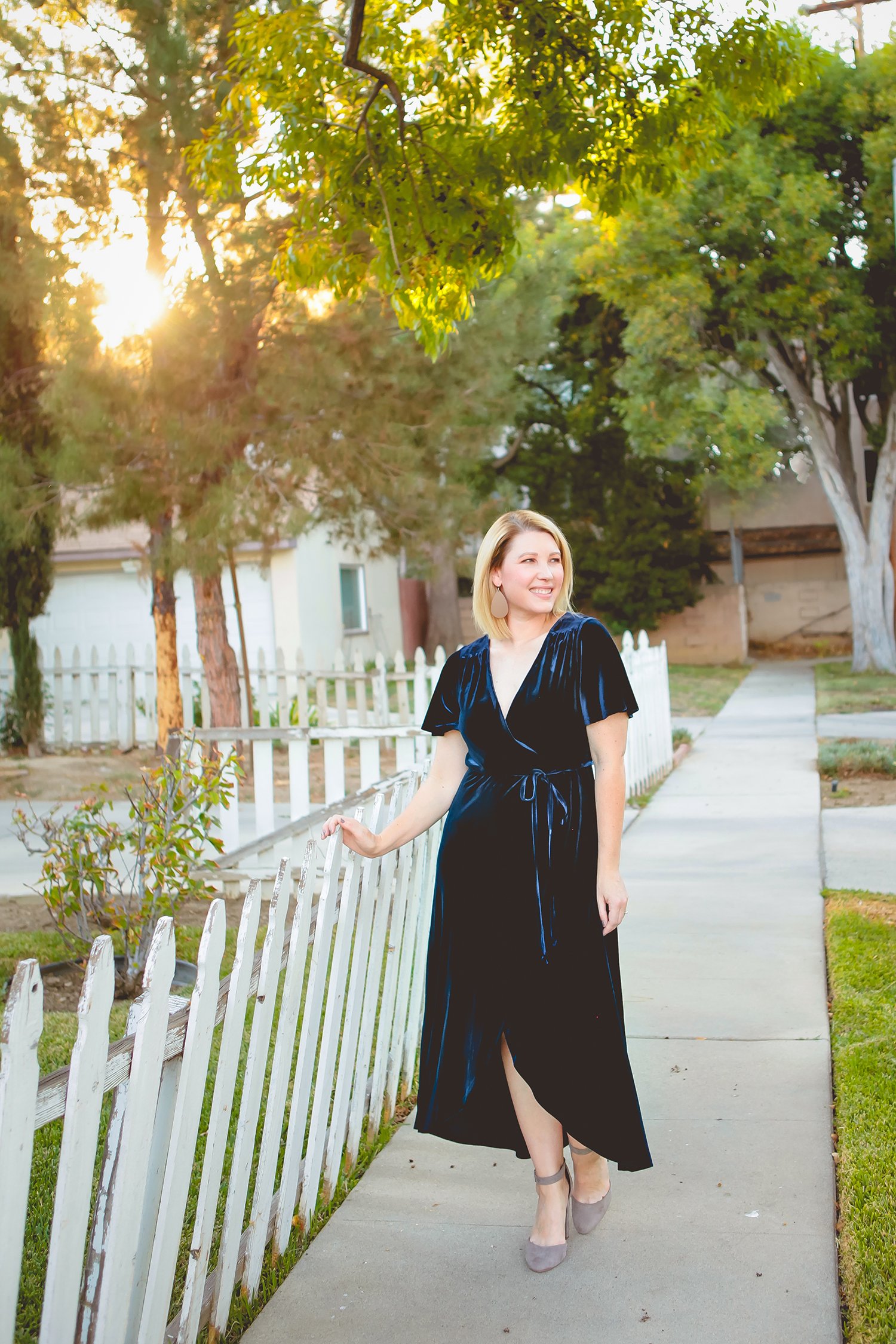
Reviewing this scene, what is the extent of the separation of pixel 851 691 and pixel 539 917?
16.6 m

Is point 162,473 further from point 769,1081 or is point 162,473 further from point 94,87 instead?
point 769,1081

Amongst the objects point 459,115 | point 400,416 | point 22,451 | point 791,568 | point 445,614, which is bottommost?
point 445,614

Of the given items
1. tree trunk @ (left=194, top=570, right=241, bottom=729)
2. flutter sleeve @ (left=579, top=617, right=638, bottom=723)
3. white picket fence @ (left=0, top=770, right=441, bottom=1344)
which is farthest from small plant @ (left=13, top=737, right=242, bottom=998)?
tree trunk @ (left=194, top=570, right=241, bottom=729)

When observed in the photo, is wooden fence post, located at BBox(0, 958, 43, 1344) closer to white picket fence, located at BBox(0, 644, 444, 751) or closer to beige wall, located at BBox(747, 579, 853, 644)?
white picket fence, located at BBox(0, 644, 444, 751)

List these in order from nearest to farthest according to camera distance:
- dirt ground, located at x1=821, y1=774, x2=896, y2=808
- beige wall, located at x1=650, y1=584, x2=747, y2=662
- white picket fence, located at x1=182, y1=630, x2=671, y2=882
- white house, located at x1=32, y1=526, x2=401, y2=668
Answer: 1. white picket fence, located at x1=182, y1=630, x2=671, y2=882
2. dirt ground, located at x1=821, y1=774, x2=896, y2=808
3. white house, located at x1=32, y1=526, x2=401, y2=668
4. beige wall, located at x1=650, y1=584, x2=747, y2=662

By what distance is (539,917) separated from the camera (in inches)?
115

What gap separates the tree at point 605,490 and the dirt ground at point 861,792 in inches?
625

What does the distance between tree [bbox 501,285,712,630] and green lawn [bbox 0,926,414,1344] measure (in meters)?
21.2

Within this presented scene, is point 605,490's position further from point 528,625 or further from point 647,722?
point 528,625

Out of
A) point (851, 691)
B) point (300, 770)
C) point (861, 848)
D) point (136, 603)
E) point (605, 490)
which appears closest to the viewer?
point (300, 770)

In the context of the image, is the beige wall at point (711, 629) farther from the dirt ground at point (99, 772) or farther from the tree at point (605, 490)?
the dirt ground at point (99, 772)

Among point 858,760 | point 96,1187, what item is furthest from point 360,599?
point 96,1187

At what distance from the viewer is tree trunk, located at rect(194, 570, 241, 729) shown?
1187 cm

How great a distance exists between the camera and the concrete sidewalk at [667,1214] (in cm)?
267
